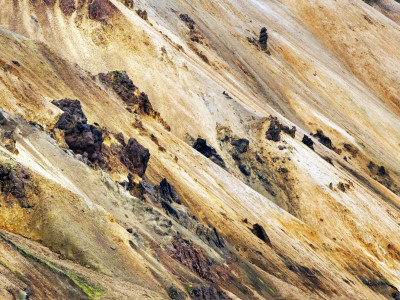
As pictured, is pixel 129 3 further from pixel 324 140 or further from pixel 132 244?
pixel 132 244

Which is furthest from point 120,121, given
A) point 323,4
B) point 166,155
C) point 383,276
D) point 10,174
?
point 323,4

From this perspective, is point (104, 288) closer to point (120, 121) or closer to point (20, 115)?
point (20, 115)

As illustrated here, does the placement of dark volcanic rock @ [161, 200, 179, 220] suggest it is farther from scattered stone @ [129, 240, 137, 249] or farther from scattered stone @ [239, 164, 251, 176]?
scattered stone @ [239, 164, 251, 176]

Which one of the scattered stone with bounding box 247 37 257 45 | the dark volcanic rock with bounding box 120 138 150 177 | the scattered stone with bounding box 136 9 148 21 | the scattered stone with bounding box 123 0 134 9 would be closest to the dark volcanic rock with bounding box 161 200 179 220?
the dark volcanic rock with bounding box 120 138 150 177

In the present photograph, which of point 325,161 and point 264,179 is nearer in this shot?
point 264,179

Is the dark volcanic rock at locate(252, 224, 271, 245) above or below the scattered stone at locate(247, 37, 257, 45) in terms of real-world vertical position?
below
